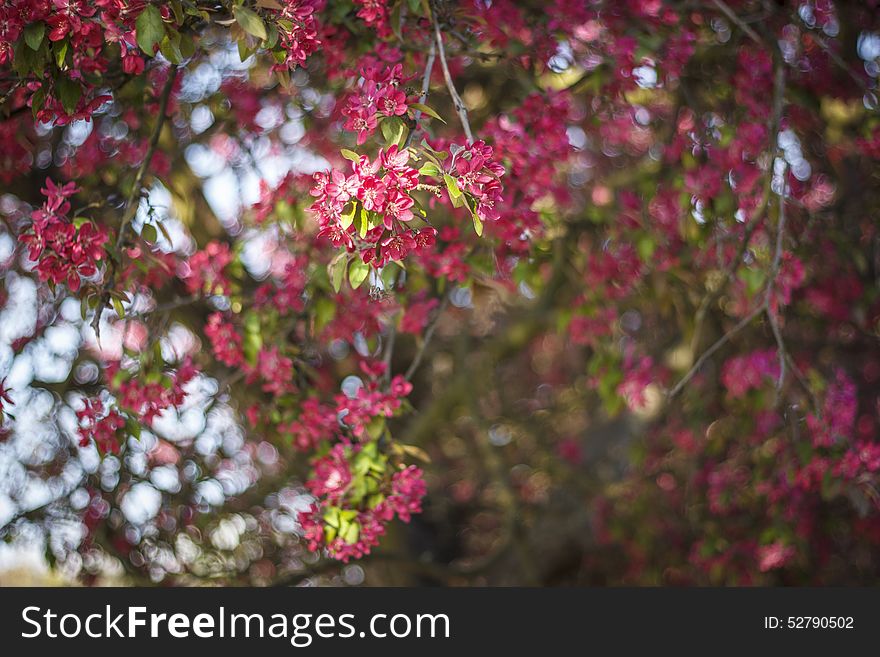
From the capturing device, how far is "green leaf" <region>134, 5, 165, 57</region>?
4.68ft

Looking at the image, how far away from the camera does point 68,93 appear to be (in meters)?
1.63

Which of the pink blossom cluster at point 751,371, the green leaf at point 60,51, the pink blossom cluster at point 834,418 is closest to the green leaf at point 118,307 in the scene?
the green leaf at point 60,51

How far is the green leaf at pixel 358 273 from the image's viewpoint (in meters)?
1.39

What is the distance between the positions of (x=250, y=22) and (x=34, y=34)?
0.42m

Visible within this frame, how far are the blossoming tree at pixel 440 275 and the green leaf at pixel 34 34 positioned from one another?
0.02 metres

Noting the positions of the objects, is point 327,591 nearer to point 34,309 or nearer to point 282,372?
point 282,372

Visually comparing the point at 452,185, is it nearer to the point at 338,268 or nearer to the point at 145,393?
the point at 338,268

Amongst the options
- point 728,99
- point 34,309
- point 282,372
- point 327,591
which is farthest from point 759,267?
point 34,309

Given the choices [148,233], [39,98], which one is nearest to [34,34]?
[39,98]

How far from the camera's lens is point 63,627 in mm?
2387

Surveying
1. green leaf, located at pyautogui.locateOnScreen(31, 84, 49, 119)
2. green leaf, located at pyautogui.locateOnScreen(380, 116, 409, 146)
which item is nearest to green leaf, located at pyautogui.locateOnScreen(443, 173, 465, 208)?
green leaf, located at pyautogui.locateOnScreen(380, 116, 409, 146)

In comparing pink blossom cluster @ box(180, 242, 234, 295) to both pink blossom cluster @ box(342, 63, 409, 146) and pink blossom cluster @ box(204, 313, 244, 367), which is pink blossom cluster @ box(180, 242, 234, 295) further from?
pink blossom cluster @ box(342, 63, 409, 146)

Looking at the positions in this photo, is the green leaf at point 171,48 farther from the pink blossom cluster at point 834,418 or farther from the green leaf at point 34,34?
the pink blossom cluster at point 834,418

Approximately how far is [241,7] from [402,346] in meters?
3.13
